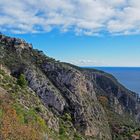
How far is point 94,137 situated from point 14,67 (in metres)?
23.0

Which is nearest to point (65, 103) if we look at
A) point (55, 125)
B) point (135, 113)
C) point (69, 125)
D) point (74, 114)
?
point (74, 114)

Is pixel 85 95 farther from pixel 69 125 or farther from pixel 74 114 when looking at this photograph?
pixel 69 125

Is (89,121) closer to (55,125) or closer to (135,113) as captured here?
(55,125)

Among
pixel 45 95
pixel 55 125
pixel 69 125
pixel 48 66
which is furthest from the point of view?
pixel 48 66

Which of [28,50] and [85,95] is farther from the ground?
[28,50]

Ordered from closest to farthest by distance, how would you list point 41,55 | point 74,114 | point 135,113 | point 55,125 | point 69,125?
point 55,125
point 69,125
point 74,114
point 41,55
point 135,113

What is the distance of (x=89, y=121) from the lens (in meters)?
80.8

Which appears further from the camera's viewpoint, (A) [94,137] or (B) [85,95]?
(B) [85,95]

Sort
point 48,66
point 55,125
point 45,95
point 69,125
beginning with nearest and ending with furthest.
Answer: point 55,125 → point 69,125 → point 45,95 → point 48,66

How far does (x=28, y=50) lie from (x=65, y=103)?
20539 mm

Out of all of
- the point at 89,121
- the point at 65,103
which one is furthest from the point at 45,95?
the point at 89,121

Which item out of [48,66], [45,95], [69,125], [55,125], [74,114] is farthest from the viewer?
[48,66]

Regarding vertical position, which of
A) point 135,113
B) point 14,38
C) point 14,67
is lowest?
point 135,113

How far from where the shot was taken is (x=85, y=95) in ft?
298
